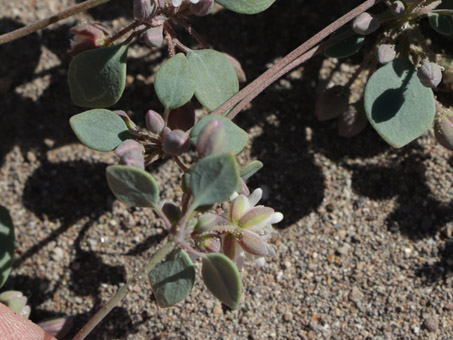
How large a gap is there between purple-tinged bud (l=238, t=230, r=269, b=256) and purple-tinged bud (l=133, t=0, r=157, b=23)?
593mm

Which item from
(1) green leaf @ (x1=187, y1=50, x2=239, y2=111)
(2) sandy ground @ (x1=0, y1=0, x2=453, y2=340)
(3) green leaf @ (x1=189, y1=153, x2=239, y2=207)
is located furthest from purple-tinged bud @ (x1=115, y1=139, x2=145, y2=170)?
(2) sandy ground @ (x1=0, y1=0, x2=453, y2=340)

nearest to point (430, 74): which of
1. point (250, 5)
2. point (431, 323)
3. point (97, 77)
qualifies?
point (250, 5)

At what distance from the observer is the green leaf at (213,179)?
109cm

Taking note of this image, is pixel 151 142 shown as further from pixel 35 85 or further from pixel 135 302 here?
pixel 35 85

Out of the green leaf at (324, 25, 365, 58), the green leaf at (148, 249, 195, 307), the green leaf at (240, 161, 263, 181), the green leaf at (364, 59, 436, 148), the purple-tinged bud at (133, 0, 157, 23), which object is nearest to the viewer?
the green leaf at (148, 249, 195, 307)

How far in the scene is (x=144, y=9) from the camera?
1.47 meters

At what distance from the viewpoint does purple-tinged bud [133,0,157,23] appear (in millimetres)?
1461

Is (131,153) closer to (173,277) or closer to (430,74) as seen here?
(173,277)

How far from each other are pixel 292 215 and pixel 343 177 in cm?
20

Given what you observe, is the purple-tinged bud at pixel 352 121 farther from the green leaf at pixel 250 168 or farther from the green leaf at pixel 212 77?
the green leaf at pixel 250 168

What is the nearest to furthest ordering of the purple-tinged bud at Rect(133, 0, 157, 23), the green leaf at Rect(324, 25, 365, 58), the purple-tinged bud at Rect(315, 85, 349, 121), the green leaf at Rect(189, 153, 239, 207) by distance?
the green leaf at Rect(189, 153, 239, 207) → the purple-tinged bud at Rect(133, 0, 157, 23) → the green leaf at Rect(324, 25, 365, 58) → the purple-tinged bud at Rect(315, 85, 349, 121)

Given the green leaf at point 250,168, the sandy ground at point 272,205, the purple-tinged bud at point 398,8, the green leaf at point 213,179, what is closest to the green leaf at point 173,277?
the green leaf at point 213,179

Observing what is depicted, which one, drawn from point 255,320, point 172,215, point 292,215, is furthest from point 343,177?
point 172,215

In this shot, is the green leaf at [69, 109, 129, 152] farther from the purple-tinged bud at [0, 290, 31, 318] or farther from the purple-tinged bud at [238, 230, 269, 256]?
the purple-tinged bud at [0, 290, 31, 318]
